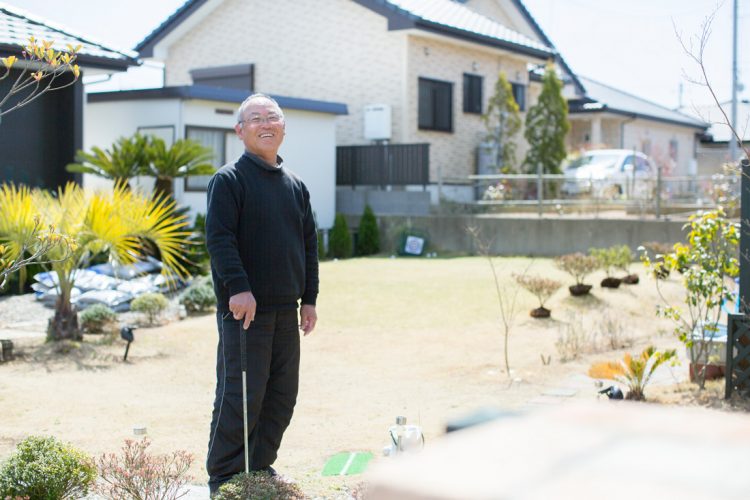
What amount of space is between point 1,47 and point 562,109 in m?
14.3

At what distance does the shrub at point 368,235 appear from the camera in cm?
2072

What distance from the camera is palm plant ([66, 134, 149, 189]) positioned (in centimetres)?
1573

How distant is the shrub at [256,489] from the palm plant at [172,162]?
1202cm

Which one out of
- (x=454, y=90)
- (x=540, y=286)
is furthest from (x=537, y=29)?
(x=540, y=286)

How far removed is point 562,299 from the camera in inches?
529

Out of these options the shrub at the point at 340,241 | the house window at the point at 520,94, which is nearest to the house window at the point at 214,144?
the shrub at the point at 340,241

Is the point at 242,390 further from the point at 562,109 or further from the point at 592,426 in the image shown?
the point at 562,109

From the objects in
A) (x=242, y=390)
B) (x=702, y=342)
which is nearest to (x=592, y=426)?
(x=242, y=390)

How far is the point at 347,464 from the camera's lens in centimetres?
588

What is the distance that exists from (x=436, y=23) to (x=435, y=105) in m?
2.23

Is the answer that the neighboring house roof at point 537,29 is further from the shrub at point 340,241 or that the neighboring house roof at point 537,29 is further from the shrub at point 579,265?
the shrub at point 579,265

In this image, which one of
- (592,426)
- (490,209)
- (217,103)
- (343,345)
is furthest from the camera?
(490,209)

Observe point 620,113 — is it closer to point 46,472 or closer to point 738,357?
point 738,357

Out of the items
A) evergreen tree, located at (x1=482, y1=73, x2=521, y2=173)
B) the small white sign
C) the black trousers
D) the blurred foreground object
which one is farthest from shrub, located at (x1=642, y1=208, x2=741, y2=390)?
evergreen tree, located at (x1=482, y1=73, x2=521, y2=173)
